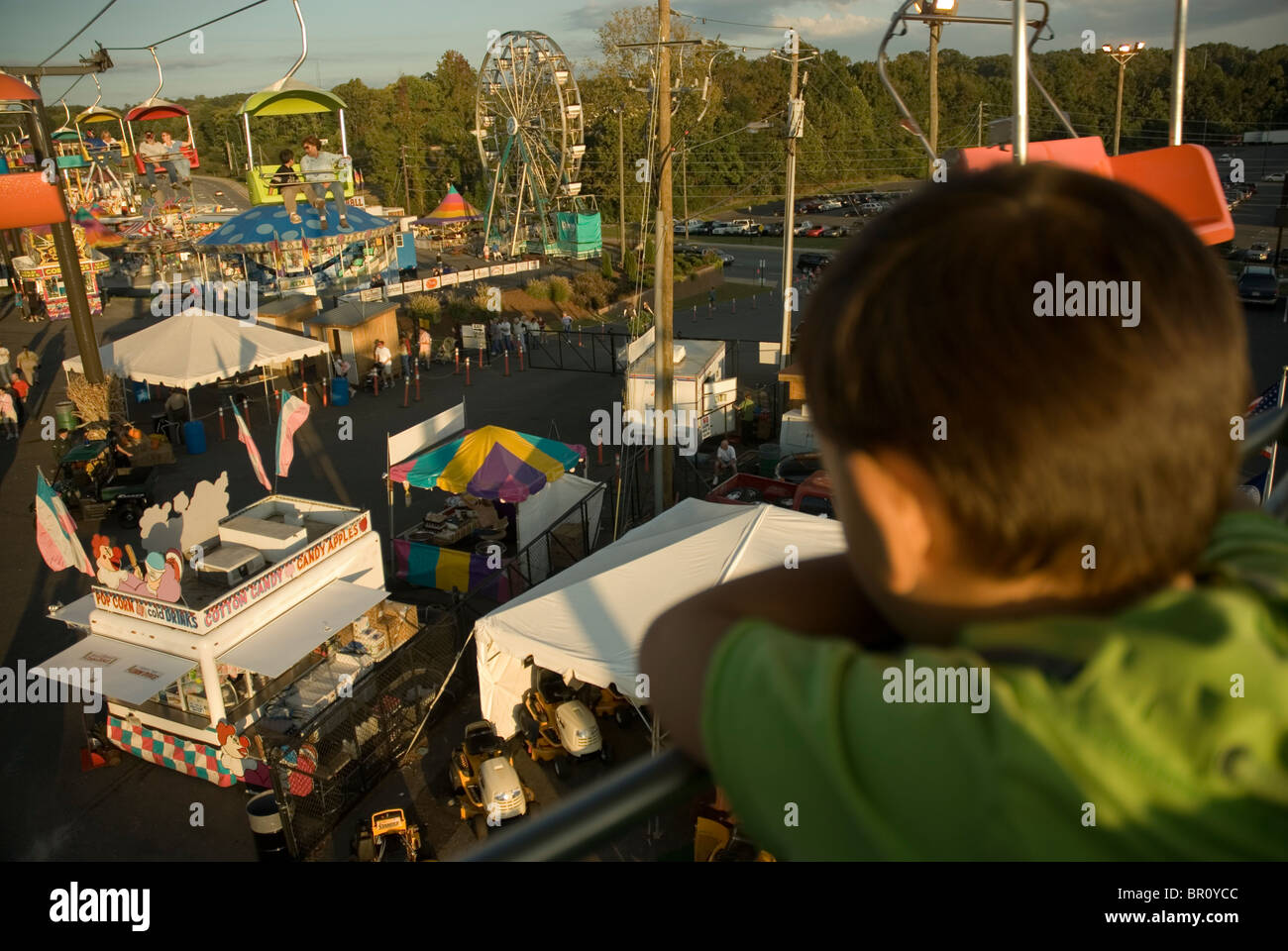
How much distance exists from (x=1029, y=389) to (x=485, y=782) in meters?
7.93

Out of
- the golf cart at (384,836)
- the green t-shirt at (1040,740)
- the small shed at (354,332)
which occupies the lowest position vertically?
the golf cart at (384,836)

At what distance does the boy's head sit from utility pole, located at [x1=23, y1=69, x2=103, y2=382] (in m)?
17.1

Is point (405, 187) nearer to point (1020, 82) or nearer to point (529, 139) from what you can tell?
point (529, 139)

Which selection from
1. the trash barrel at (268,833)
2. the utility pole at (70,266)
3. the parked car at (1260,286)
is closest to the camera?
the trash barrel at (268,833)

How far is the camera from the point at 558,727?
8695mm

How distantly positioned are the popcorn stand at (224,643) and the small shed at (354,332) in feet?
46.7

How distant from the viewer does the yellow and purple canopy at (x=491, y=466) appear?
1148 cm

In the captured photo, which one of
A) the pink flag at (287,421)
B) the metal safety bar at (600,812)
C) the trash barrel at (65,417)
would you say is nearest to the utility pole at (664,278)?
the pink flag at (287,421)

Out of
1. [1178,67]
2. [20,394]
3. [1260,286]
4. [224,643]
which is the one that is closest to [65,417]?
[20,394]

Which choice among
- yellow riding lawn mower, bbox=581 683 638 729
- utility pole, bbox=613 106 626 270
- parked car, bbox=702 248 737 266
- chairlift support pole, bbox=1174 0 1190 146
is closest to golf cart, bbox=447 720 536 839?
yellow riding lawn mower, bbox=581 683 638 729

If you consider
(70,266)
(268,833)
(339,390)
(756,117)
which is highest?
(756,117)

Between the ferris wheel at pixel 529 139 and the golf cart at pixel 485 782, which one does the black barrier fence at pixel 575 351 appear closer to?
the ferris wheel at pixel 529 139
